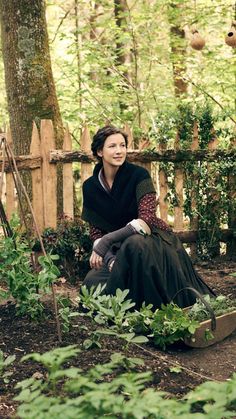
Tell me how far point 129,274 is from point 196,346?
0.83 meters

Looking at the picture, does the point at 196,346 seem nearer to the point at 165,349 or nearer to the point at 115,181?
the point at 165,349

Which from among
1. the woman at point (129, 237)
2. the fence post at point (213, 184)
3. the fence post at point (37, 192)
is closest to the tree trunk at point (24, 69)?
the fence post at point (37, 192)

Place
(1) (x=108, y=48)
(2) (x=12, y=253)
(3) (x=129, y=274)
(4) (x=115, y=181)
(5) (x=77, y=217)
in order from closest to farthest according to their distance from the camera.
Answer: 1. (2) (x=12, y=253)
2. (3) (x=129, y=274)
3. (4) (x=115, y=181)
4. (5) (x=77, y=217)
5. (1) (x=108, y=48)

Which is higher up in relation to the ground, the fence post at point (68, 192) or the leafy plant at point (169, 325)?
the fence post at point (68, 192)

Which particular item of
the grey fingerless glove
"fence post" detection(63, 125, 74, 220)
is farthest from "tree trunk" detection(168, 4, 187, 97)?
the grey fingerless glove

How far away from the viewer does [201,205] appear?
7906mm

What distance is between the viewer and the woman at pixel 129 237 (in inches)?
211

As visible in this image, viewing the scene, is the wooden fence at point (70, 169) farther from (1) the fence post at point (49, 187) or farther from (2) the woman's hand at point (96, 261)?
(2) the woman's hand at point (96, 261)

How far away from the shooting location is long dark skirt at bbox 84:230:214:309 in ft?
17.5

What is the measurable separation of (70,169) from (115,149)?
1800mm

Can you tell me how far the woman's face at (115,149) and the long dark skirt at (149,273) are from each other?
669 millimetres

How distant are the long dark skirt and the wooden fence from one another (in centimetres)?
204

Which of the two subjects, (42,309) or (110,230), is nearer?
(42,309)

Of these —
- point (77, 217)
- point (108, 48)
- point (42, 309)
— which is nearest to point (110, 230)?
point (42, 309)
